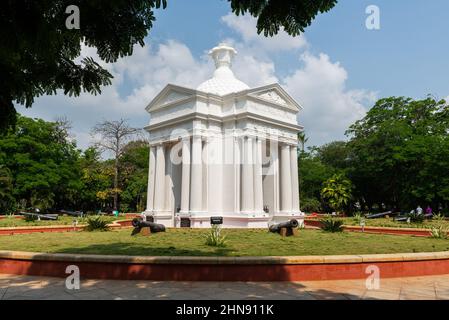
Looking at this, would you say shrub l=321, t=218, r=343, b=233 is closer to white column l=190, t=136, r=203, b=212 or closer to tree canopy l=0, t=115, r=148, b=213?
white column l=190, t=136, r=203, b=212

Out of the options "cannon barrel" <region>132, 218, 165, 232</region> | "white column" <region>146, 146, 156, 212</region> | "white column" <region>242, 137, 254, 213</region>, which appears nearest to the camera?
"cannon barrel" <region>132, 218, 165, 232</region>

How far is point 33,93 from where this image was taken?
411 cm

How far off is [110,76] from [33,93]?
35.0 inches

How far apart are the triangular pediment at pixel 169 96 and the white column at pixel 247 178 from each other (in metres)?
5.37

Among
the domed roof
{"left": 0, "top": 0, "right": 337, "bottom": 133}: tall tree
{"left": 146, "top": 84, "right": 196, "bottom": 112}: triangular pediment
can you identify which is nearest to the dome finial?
the domed roof

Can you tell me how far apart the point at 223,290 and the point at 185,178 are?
18.0 m

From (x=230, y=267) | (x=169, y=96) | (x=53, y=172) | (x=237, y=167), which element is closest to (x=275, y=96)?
(x=237, y=167)

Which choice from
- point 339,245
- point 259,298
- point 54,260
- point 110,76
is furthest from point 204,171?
point 110,76

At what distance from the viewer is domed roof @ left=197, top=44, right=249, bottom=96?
28.4 metres

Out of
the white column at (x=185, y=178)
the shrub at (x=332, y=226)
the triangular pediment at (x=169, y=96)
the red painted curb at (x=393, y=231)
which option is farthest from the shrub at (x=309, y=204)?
the shrub at (x=332, y=226)

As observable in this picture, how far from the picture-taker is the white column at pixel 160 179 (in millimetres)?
27578

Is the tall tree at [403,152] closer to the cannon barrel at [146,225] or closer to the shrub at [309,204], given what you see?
the shrub at [309,204]

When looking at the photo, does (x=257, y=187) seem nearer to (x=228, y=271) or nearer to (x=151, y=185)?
(x=151, y=185)

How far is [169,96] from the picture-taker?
2730cm
